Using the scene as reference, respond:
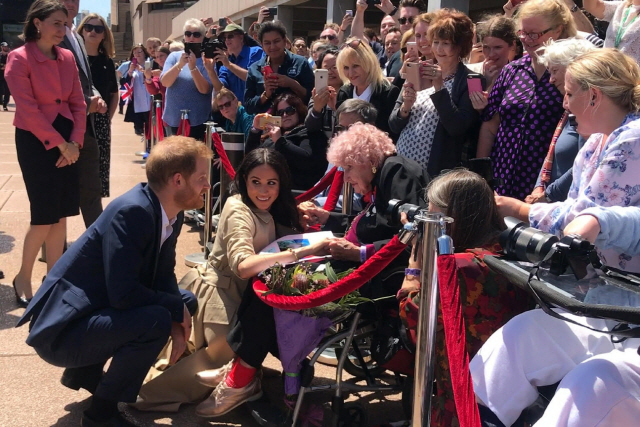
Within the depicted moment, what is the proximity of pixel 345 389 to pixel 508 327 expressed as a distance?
124 cm

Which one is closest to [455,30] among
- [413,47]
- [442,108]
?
[442,108]

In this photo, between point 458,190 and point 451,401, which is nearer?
point 451,401

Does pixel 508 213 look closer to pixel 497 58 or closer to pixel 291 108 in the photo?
pixel 497 58

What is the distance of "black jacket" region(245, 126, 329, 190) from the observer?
5367 mm

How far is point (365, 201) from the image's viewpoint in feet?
14.1

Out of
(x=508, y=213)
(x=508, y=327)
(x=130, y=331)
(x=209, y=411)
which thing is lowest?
(x=209, y=411)

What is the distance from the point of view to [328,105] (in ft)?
18.0

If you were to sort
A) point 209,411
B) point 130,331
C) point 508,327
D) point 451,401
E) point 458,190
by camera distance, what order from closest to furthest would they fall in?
point 508,327 → point 451,401 → point 458,190 → point 130,331 → point 209,411

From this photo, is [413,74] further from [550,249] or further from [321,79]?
[550,249]

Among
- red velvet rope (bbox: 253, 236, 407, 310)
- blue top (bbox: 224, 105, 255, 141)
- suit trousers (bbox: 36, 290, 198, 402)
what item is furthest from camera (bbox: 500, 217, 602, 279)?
blue top (bbox: 224, 105, 255, 141)

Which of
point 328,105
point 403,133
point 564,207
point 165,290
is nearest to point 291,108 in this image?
point 328,105

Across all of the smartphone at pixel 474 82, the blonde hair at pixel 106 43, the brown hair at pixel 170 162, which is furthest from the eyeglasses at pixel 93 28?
the smartphone at pixel 474 82

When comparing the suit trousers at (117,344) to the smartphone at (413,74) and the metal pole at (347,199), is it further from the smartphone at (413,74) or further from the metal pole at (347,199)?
the smartphone at (413,74)

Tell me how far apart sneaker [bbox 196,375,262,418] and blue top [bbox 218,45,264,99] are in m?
4.60
